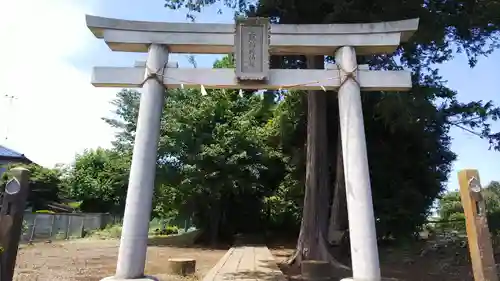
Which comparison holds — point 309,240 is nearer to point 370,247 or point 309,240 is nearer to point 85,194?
point 370,247

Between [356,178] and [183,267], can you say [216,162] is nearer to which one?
[183,267]

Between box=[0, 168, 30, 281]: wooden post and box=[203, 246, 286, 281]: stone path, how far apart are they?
13.2 feet

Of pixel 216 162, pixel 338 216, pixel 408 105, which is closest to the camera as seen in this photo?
pixel 408 105

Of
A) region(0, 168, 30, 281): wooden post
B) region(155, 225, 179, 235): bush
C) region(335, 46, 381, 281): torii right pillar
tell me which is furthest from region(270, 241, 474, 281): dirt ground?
region(155, 225, 179, 235): bush

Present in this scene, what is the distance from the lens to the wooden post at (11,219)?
4.52 metres

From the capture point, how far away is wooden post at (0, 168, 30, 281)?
14.8ft

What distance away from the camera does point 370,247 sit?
5418 mm

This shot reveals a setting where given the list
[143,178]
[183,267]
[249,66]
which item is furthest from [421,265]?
[143,178]

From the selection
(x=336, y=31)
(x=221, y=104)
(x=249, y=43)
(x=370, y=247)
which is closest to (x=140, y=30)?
(x=249, y=43)

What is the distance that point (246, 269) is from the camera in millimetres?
9453

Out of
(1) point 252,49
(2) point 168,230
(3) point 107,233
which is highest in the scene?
(1) point 252,49

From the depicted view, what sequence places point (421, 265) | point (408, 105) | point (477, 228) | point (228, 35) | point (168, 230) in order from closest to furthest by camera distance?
point (477, 228) < point (228, 35) < point (408, 105) < point (421, 265) < point (168, 230)

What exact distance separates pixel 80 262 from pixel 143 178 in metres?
7.75

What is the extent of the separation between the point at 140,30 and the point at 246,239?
13823 mm
